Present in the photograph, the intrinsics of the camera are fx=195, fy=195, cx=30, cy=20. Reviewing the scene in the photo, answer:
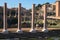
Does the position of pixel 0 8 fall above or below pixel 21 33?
above

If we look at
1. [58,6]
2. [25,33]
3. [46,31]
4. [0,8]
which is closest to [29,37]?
[25,33]

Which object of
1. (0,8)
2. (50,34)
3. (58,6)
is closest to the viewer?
(50,34)

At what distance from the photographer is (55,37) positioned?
977 inches

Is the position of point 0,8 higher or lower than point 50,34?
higher

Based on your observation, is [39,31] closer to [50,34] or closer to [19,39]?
[50,34]

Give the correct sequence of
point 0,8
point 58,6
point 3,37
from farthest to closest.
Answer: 1. point 58,6
2. point 0,8
3. point 3,37

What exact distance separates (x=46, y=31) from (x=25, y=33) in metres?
2.79

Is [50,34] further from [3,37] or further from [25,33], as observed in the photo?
[3,37]

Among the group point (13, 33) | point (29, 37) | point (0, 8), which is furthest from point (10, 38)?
point (0, 8)

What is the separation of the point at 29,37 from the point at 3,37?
3.35 meters

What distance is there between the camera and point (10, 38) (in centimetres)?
2406

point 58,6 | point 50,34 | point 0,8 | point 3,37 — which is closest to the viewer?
point 3,37

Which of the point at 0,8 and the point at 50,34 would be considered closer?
the point at 50,34

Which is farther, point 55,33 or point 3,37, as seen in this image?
point 55,33
